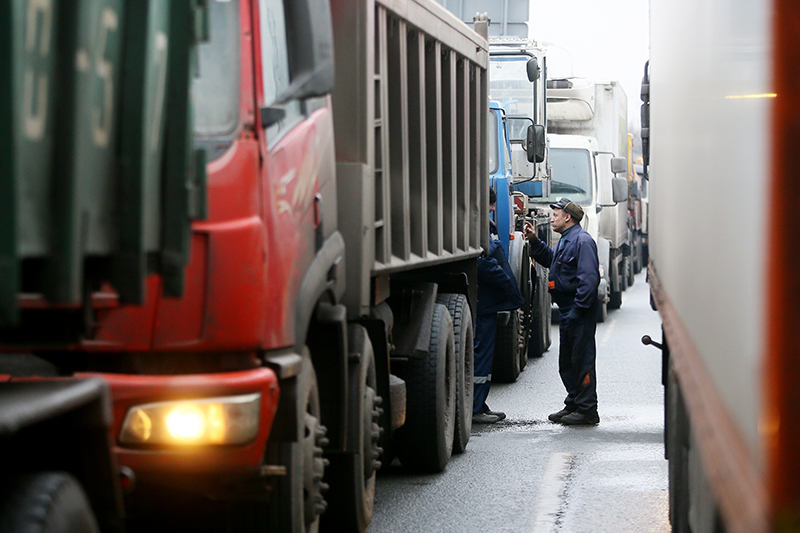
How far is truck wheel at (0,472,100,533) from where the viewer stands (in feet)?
8.11

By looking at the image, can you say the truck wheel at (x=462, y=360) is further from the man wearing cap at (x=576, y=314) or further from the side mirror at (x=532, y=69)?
the side mirror at (x=532, y=69)

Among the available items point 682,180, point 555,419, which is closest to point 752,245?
point 682,180

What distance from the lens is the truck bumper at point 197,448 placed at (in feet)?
13.1

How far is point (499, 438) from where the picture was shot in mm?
9367

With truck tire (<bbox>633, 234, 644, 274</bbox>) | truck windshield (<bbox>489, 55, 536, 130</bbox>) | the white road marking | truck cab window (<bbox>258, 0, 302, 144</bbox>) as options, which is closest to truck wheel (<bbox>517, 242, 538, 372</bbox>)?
truck windshield (<bbox>489, 55, 536, 130</bbox>)

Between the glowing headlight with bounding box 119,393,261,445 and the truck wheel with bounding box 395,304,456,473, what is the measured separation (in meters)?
3.53

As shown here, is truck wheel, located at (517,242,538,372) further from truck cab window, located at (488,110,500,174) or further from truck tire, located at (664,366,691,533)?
truck tire, located at (664,366,691,533)

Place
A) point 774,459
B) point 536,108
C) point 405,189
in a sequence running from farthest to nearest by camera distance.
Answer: point 536,108 → point 405,189 → point 774,459

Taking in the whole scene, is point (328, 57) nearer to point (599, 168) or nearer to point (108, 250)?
point (108, 250)

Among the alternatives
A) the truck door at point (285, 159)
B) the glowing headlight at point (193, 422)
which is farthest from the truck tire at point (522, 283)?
the glowing headlight at point (193, 422)

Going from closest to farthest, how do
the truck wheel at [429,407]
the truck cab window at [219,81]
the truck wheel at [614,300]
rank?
the truck cab window at [219,81]
the truck wheel at [429,407]
the truck wheel at [614,300]

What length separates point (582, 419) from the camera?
32.7 ft

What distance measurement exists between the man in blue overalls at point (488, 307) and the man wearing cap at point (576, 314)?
422mm

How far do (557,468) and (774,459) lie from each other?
6452 millimetres
